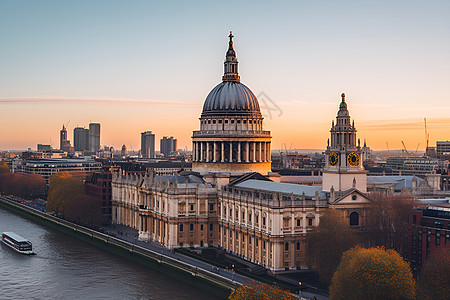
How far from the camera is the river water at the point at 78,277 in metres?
86.3

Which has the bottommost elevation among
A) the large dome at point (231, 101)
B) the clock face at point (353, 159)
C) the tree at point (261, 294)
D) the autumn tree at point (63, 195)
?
the tree at point (261, 294)

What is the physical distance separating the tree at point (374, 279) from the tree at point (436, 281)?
134 cm

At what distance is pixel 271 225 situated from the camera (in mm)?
93938

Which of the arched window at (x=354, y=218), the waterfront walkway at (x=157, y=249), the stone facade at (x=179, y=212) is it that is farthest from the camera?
the stone facade at (x=179, y=212)

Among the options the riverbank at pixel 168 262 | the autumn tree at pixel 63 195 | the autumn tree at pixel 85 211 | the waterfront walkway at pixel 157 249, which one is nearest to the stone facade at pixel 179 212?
the waterfront walkway at pixel 157 249

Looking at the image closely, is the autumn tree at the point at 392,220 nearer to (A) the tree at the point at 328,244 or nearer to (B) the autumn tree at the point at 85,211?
(A) the tree at the point at 328,244

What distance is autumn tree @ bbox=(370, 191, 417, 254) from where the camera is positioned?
9212 cm

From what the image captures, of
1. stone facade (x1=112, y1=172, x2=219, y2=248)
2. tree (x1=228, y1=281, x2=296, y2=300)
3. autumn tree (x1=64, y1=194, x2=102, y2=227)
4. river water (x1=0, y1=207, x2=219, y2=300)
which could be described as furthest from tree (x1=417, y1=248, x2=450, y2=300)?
autumn tree (x1=64, y1=194, x2=102, y2=227)

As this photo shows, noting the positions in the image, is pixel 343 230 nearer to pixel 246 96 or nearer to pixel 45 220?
pixel 246 96

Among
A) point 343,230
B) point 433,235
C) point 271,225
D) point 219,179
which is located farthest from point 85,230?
point 433,235

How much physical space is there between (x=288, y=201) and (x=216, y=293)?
18.1 metres

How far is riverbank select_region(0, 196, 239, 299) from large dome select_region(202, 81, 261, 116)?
32.3 meters

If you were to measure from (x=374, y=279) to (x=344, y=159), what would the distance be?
109ft

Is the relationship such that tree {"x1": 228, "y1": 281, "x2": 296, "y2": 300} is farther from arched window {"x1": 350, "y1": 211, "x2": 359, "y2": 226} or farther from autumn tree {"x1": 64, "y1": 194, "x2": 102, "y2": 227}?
autumn tree {"x1": 64, "y1": 194, "x2": 102, "y2": 227}
